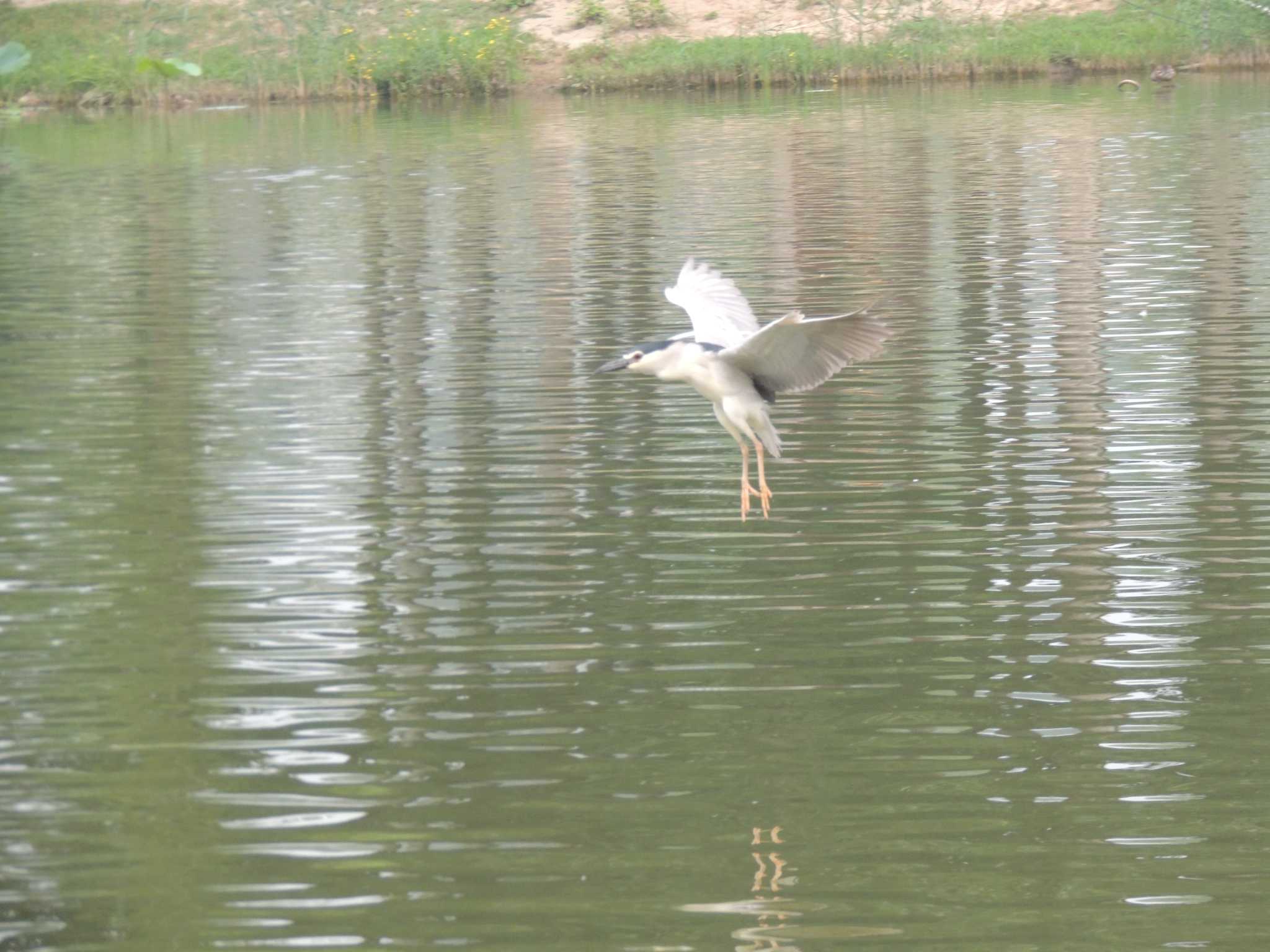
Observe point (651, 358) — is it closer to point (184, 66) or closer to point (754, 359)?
point (754, 359)

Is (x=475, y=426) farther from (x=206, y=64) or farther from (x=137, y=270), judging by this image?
(x=206, y=64)

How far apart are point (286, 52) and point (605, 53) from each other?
7.99 metres

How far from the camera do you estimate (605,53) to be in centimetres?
4891

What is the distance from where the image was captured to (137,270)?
20.1 meters

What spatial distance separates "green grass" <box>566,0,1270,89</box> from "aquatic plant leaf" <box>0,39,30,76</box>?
146 feet

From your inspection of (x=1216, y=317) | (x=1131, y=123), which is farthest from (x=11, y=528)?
(x=1131, y=123)

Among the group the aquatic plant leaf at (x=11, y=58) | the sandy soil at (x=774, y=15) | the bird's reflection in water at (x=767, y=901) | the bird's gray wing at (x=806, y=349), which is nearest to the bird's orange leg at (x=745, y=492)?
the bird's gray wing at (x=806, y=349)

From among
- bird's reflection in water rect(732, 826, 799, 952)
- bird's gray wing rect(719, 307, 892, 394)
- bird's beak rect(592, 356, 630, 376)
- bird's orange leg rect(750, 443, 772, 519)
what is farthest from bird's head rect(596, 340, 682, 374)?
bird's reflection in water rect(732, 826, 799, 952)

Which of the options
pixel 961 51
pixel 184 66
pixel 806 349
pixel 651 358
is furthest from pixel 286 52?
pixel 184 66

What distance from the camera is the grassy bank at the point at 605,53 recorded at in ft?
150

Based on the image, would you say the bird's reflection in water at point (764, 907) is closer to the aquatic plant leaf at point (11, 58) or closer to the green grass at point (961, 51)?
the aquatic plant leaf at point (11, 58)

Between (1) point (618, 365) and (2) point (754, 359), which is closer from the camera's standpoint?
(1) point (618, 365)

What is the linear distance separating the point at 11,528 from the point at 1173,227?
45.6 ft

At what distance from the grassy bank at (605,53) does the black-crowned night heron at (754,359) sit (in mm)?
37322
